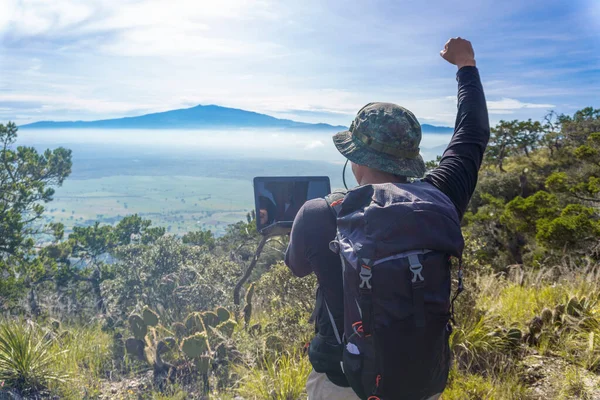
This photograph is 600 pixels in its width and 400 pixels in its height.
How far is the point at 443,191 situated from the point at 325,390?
97 cm

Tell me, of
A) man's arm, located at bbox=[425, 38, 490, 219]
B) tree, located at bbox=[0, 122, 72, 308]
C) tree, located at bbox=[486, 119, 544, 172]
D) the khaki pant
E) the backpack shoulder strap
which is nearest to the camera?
the backpack shoulder strap

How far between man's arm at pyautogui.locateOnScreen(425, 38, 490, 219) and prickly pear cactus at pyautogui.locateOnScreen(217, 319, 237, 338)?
2307 millimetres

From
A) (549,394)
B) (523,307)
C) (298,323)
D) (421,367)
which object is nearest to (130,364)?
(298,323)

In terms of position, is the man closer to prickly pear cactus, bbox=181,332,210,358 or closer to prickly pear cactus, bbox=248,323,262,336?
prickly pear cactus, bbox=181,332,210,358

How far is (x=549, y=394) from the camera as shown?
9.43 feet

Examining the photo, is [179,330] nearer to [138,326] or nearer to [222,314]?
[138,326]

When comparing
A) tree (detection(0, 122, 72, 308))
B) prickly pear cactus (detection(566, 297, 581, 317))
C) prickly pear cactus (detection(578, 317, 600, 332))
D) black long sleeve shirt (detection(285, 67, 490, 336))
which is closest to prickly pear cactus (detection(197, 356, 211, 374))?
black long sleeve shirt (detection(285, 67, 490, 336))

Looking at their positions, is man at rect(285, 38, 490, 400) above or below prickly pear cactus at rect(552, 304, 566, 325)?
above

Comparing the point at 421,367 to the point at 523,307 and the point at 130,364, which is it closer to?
the point at 130,364

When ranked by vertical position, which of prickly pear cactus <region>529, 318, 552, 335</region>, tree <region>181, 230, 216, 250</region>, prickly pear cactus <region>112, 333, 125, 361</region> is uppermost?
prickly pear cactus <region>529, 318, 552, 335</region>

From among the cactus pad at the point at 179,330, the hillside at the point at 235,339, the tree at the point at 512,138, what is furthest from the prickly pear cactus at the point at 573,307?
the tree at the point at 512,138

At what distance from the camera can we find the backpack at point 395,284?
4.54 ft

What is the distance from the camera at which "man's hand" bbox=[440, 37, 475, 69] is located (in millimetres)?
2045

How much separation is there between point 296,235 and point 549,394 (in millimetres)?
2440
